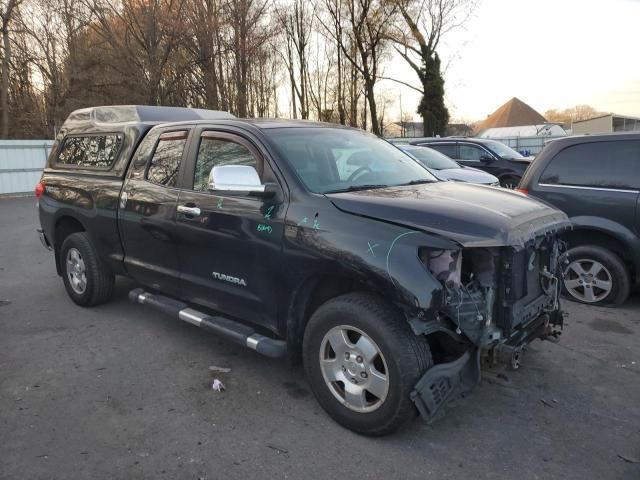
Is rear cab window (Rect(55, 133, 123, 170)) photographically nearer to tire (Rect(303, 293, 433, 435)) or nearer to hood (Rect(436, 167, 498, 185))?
tire (Rect(303, 293, 433, 435))

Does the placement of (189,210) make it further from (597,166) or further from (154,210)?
(597,166)

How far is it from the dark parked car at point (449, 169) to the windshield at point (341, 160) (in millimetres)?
5620

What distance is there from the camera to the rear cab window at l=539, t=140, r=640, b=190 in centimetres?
528

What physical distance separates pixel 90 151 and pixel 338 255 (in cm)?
363

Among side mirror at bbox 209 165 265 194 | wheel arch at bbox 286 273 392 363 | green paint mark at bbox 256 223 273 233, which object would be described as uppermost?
side mirror at bbox 209 165 265 194

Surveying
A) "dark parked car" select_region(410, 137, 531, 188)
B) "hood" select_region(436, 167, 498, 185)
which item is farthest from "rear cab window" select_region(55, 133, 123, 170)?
"dark parked car" select_region(410, 137, 531, 188)

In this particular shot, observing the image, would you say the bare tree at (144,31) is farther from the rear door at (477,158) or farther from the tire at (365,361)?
the tire at (365,361)

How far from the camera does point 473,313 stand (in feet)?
9.38

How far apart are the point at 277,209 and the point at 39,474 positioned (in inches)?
80.5

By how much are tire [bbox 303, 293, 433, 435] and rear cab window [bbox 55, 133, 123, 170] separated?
3057 millimetres

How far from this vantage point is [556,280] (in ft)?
11.8

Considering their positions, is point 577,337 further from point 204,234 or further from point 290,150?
point 204,234

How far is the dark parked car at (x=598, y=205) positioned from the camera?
5234mm

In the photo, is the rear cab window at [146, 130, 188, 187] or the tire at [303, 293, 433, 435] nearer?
the tire at [303, 293, 433, 435]
